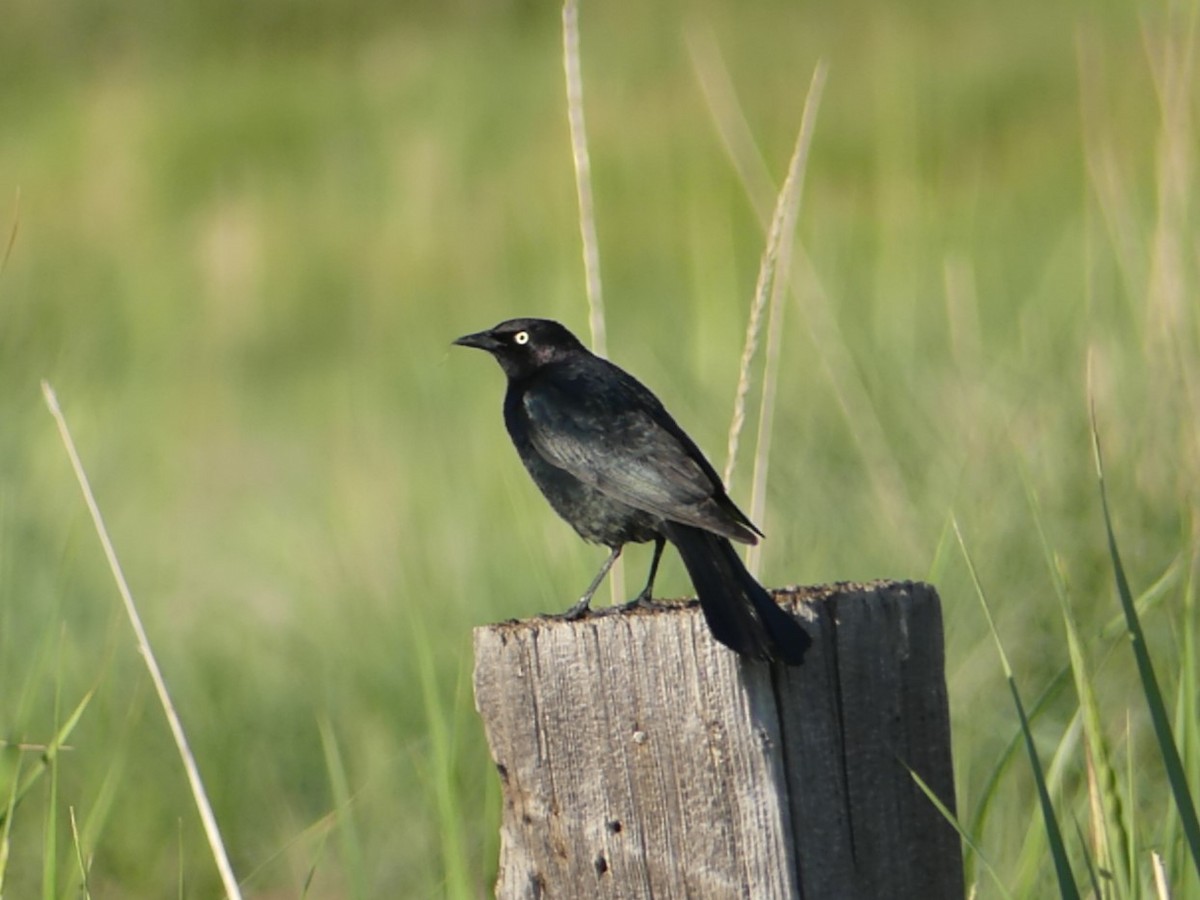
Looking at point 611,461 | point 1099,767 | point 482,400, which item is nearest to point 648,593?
point 611,461

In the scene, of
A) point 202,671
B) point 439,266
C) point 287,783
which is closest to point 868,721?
point 287,783

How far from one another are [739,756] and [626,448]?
0.85 m

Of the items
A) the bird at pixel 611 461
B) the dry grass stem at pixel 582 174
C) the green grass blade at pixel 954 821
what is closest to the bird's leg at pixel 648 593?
the bird at pixel 611 461

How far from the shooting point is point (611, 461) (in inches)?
103

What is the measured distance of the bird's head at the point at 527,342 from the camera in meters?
3.21

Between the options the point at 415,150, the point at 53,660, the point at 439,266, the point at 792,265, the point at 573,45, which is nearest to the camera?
the point at 573,45

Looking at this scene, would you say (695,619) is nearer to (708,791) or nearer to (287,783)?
(708,791)

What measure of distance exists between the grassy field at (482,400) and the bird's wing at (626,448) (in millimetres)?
163

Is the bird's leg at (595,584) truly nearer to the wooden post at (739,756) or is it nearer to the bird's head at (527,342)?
the bird's head at (527,342)

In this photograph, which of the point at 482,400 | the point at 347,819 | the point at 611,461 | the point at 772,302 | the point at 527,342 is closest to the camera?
the point at 347,819

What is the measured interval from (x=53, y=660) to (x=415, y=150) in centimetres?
1093

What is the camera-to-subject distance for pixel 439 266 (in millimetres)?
14281

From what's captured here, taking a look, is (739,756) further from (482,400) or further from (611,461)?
(482,400)

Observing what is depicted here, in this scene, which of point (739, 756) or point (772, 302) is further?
point (772, 302)
